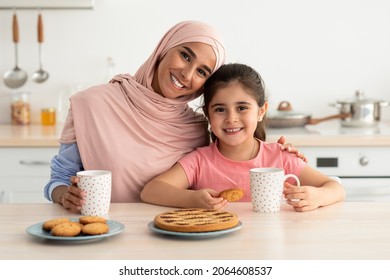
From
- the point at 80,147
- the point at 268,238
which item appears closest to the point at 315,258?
the point at 268,238

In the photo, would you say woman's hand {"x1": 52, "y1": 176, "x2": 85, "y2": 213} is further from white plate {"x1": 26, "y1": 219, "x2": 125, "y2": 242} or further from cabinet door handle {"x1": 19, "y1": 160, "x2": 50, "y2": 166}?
cabinet door handle {"x1": 19, "y1": 160, "x2": 50, "y2": 166}

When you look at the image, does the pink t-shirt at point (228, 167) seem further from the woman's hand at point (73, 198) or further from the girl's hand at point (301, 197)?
the woman's hand at point (73, 198)

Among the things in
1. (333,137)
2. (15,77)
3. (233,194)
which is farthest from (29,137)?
(233,194)

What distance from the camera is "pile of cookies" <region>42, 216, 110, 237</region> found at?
4.71ft

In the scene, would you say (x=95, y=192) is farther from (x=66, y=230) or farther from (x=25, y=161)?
(x=25, y=161)

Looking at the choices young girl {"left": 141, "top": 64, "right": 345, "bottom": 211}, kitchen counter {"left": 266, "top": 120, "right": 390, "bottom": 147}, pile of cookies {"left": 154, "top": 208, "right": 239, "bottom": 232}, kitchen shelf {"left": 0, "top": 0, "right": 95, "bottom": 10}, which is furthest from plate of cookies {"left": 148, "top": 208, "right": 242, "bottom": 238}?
kitchen shelf {"left": 0, "top": 0, "right": 95, "bottom": 10}

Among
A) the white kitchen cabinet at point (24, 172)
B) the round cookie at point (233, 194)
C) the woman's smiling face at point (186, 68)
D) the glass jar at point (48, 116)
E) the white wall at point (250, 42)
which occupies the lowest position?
the white kitchen cabinet at point (24, 172)

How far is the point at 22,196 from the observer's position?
10.6 feet

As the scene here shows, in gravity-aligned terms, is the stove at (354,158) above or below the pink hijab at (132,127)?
below

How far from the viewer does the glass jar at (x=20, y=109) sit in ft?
12.3

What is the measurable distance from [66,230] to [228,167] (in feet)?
2.44

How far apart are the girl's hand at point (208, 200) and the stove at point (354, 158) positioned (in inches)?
58.1

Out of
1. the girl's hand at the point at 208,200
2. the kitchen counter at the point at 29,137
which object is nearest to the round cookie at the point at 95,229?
the girl's hand at the point at 208,200

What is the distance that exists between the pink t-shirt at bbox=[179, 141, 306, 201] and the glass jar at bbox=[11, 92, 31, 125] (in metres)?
Answer: 1.86
